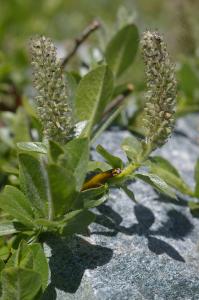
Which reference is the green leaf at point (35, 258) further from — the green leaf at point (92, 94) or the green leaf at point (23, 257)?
the green leaf at point (92, 94)

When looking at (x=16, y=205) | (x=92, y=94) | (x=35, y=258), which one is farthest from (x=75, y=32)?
(x=35, y=258)

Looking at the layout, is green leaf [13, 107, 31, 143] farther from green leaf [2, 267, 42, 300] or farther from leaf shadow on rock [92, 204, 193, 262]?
green leaf [2, 267, 42, 300]

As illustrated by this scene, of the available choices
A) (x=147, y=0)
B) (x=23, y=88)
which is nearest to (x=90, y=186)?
(x=23, y=88)

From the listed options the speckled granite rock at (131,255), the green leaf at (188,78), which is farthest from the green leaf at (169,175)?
the green leaf at (188,78)

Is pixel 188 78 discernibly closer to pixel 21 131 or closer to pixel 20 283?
pixel 21 131

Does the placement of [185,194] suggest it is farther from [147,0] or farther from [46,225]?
[147,0]

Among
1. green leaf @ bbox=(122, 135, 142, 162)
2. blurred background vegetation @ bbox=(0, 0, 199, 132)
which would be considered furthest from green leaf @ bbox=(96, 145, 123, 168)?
blurred background vegetation @ bbox=(0, 0, 199, 132)
